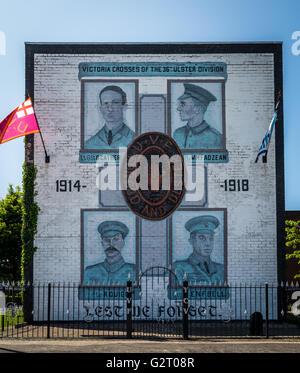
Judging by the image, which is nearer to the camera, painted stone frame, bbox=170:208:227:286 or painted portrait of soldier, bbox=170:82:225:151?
painted stone frame, bbox=170:208:227:286

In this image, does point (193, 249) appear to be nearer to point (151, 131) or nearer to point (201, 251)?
point (201, 251)

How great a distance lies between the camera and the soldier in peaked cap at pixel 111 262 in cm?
1661

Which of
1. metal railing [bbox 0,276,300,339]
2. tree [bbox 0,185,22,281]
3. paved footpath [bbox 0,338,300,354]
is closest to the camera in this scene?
paved footpath [bbox 0,338,300,354]

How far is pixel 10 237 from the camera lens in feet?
93.7

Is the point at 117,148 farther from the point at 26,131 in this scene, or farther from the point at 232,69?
the point at 232,69

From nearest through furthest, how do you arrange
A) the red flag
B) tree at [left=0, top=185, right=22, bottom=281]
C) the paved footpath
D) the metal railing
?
1. the paved footpath
2. the red flag
3. the metal railing
4. tree at [left=0, top=185, right=22, bottom=281]

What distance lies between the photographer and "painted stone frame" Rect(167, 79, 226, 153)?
1719cm

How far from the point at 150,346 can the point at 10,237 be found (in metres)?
19.3

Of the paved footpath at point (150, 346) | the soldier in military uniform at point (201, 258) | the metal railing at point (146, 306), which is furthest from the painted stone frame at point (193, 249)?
the paved footpath at point (150, 346)

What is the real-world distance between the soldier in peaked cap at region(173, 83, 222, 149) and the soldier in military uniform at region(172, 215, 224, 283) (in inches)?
113

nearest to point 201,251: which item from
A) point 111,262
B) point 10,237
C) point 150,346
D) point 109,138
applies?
point 111,262

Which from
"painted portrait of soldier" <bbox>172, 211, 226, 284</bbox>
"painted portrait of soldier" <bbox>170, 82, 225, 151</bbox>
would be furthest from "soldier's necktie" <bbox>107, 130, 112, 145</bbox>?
"painted portrait of soldier" <bbox>172, 211, 226, 284</bbox>

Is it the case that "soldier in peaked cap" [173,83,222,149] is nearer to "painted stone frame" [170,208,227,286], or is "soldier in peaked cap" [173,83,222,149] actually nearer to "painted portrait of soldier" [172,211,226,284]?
"painted stone frame" [170,208,227,286]

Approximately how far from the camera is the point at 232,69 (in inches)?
687
